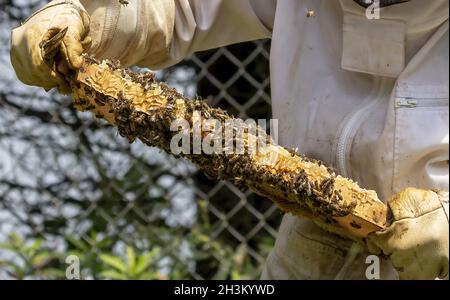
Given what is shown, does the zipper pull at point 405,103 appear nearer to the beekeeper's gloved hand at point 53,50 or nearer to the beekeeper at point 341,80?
the beekeeper at point 341,80

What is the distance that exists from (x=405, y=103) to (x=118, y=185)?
1.45m

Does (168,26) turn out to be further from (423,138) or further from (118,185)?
(118,185)

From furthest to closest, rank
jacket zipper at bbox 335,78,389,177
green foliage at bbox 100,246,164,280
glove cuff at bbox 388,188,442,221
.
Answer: green foliage at bbox 100,246,164,280 < jacket zipper at bbox 335,78,389,177 < glove cuff at bbox 388,188,442,221

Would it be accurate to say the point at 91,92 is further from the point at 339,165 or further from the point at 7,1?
the point at 7,1

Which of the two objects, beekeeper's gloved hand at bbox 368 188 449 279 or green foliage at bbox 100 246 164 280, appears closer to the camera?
beekeeper's gloved hand at bbox 368 188 449 279

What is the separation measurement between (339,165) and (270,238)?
130 centimetres

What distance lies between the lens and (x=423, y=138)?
6.15 ft

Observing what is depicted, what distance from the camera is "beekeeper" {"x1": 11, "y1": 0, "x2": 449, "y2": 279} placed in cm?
184

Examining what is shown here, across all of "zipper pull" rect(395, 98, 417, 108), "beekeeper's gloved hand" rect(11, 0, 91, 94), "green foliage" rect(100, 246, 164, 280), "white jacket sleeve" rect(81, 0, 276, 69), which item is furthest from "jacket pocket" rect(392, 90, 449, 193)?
"green foliage" rect(100, 246, 164, 280)

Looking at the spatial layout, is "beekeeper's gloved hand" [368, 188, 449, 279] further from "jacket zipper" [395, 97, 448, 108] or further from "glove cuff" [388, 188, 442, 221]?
"jacket zipper" [395, 97, 448, 108]

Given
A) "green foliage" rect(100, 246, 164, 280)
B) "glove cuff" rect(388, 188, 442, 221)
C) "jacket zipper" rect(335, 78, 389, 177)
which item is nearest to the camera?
"glove cuff" rect(388, 188, 442, 221)

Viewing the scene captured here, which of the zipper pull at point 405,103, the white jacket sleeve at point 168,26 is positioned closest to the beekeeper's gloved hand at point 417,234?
the zipper pull at point 405,103

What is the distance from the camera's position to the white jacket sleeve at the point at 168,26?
1961 millimetres
